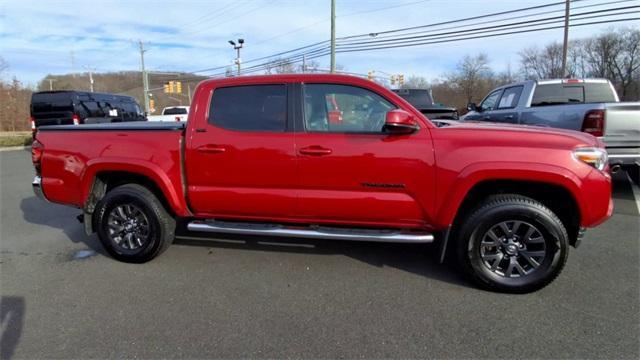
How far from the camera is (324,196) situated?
12.9 ft

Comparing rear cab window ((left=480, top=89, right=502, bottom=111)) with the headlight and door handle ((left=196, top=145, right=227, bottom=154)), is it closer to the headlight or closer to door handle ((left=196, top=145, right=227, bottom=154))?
the headlight

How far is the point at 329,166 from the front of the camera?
3.84m

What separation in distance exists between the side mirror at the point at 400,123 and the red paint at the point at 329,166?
0.06 feet

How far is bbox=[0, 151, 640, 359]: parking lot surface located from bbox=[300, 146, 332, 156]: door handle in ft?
3.82

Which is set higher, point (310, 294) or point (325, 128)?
point (325, 128)

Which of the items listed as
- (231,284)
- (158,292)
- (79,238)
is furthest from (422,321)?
(79,238)

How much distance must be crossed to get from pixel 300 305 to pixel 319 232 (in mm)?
751

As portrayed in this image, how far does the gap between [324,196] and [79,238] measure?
3394 millimetres

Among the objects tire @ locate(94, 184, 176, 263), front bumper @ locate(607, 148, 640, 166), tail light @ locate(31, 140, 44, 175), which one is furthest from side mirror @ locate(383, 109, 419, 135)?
front bumper @ locate(607, 148, 640, 166)

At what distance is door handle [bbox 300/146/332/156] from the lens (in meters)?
3.83

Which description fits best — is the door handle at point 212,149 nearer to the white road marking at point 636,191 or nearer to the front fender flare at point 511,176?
the front fender flare at point 511,176

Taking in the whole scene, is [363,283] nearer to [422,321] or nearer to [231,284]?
[422,321]

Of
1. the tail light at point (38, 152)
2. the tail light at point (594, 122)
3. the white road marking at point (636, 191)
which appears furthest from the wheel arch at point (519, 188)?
the tail light at point (38, 152)

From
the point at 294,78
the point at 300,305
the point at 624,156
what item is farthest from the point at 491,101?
the point at 300,305
